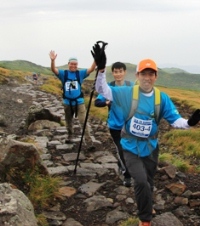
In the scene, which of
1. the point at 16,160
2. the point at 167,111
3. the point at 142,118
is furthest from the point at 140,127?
the point at 16,160

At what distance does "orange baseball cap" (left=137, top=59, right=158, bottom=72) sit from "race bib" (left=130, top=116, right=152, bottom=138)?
814 millimetres

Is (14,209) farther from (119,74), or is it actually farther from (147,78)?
(119,74)

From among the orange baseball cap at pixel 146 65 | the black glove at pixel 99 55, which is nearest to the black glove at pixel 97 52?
the black glove at pixel 99 55

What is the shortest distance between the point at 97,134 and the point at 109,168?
4.80 m

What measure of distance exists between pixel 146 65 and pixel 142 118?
0.86 metres

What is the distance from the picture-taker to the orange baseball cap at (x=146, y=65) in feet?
18.6

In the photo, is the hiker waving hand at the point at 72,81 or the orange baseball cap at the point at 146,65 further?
the hiker waving hand at the point at 72,81

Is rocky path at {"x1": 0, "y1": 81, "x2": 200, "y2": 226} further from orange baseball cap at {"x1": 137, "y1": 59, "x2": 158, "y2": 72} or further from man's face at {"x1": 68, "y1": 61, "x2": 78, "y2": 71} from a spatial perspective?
orange baseball cap at {"x1": 137, "y1": 59, "x2": 158, "y2": 72}

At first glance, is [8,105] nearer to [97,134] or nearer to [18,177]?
[97,134]

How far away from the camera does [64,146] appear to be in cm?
1221

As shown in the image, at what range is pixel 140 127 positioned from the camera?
5.79 metres

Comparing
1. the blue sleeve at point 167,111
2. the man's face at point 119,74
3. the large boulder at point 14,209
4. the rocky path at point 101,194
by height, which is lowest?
the rocky path at point 101,194

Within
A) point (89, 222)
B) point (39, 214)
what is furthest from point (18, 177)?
point (89, 222)

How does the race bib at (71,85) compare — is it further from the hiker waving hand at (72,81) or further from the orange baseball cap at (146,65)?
the orange baseball cap at (146,65)
